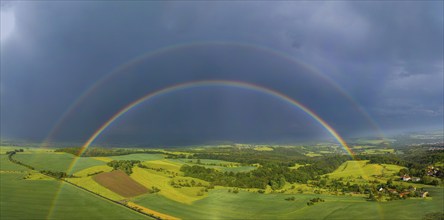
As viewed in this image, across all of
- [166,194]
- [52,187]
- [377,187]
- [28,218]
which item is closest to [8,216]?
[28,218]

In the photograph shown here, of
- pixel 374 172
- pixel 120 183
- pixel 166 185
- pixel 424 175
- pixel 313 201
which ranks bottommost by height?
pixel 313 201

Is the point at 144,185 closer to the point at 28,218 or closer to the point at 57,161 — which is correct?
the point at 28,218

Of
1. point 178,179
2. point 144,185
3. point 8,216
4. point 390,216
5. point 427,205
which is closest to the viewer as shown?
point 8,216

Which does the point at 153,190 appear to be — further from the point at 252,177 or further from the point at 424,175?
the point at 424,175

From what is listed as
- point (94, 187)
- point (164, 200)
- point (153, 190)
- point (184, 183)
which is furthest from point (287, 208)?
point (94, 187)

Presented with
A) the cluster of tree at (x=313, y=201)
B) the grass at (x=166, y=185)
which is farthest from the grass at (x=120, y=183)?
the cluster of tree at (x=313, y=201)

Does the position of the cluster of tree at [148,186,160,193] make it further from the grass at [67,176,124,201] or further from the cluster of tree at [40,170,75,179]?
the cluster of tree at [40,170,75,179]
